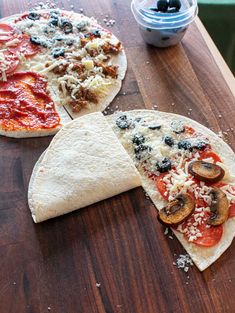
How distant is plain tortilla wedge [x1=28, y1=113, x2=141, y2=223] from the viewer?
2.61 m

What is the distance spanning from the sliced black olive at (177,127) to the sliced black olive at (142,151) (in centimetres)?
24

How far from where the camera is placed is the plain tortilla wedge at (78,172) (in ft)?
8.56

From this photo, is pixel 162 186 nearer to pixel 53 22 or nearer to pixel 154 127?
pixel 154 127

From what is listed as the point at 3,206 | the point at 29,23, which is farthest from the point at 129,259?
the point at 29,23

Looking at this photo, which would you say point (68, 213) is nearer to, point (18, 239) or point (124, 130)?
point (18, 239)

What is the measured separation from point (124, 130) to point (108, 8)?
1399 millimetres

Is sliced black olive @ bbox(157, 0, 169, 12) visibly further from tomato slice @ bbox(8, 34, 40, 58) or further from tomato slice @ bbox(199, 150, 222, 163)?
tomato slice @ bbox(199, 150, 222, 163)

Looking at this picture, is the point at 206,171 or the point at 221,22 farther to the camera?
the point at 221,22

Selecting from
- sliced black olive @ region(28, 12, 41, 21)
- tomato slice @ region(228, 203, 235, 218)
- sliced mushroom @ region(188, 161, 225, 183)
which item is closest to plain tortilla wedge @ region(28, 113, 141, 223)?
sliced mushroom @ region(188, 161, 225, 183)

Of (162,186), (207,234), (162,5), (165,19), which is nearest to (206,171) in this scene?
(162,186)

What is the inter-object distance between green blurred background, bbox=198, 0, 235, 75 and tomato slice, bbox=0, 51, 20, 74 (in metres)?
2.14

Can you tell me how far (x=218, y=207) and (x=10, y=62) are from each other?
1.80 metres

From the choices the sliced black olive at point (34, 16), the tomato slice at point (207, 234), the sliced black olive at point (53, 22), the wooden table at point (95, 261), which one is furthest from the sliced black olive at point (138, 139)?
the sliced black olive at point (34, 16)

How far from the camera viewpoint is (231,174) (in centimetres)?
281
